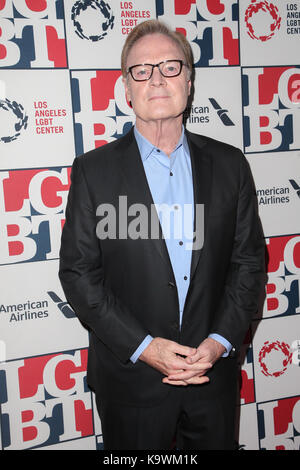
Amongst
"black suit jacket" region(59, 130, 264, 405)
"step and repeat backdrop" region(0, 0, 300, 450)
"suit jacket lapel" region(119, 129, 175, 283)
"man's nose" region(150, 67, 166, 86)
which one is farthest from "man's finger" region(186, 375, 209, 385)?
"man's nose" region(150, 67, 166, 86)

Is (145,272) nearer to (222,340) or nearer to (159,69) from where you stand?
(222,340)

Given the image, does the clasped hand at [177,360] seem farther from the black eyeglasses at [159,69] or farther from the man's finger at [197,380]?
the black eyeglasses at [159,69]

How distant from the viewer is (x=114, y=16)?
6.36 feet

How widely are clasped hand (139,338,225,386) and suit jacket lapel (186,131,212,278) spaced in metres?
0.28

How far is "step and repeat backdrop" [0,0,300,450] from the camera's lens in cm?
190

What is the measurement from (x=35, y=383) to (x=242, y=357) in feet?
3.55

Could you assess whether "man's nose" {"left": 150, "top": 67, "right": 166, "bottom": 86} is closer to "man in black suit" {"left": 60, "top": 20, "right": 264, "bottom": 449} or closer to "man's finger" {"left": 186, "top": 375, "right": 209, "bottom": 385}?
"man in black suit" {"left": 60, "top": 20, "right": 264, "bottom": 449}

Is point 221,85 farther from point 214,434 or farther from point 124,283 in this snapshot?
point 214,434

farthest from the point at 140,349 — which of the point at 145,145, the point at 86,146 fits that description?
the point at 86,146

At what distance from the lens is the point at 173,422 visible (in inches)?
64.4

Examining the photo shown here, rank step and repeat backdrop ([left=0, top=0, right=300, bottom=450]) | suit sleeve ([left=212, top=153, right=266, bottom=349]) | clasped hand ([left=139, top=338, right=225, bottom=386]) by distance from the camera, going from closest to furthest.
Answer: clasped hand ([left=139, top=338, right=225, bottom=386]), suit sleeve ([left=212, top=153, right=266, bottom=349]), step and repeat backdrop ([left=0, top=0, right=300, bottom=450])

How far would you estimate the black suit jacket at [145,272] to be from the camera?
5.08 ft

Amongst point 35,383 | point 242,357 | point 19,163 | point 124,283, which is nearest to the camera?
point 124,283
